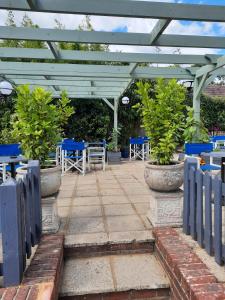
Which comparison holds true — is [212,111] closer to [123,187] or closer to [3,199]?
[123,187]

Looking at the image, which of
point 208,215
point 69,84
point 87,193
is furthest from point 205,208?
point 69,84

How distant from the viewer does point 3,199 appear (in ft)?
5.97

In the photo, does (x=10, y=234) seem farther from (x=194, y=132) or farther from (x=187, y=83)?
(x=187, y=83)

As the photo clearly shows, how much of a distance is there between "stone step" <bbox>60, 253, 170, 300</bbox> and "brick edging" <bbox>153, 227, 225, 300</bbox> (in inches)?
4.4

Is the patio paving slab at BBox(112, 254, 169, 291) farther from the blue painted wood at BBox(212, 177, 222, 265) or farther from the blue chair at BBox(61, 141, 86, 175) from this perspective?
the blue chair at BBox(61, 141, 86, 175)

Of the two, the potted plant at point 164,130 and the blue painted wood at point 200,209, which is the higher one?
the potted plant at point 164,130

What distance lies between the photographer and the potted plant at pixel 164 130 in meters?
2.81

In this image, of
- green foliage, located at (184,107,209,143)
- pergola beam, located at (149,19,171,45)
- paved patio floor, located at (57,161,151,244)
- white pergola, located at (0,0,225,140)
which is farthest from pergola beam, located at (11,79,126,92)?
pergola beam, located at (149,19,171,45)

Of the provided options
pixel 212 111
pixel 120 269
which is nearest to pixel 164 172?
pixel 120 269

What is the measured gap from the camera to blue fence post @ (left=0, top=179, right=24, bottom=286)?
1822 mm

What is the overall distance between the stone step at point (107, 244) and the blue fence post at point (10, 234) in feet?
2.41

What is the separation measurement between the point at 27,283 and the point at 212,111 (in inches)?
460

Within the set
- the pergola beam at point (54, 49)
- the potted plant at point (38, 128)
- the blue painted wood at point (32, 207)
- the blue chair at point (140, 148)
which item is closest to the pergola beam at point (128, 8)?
the potted plant at point (38, 128)

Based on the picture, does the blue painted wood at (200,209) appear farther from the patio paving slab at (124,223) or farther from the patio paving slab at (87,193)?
the patio paving slab at (87,193)
